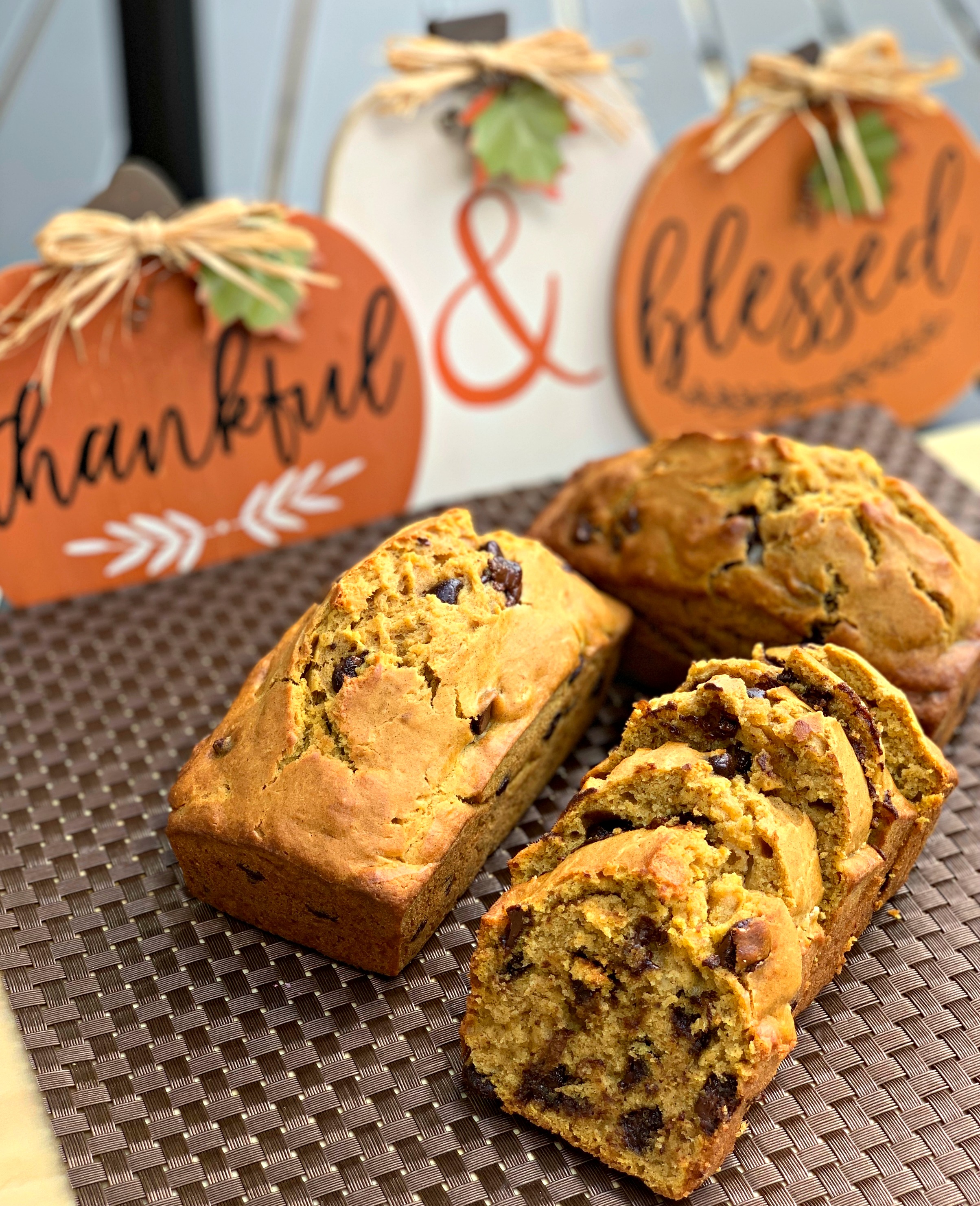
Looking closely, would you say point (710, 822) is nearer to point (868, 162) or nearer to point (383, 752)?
point (383, 752)

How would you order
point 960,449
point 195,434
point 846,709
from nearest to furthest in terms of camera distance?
point 846,709, point 195,434, point 960,449

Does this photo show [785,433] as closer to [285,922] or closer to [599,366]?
[599,366]

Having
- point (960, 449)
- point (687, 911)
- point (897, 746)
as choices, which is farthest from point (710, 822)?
point (960, 449)

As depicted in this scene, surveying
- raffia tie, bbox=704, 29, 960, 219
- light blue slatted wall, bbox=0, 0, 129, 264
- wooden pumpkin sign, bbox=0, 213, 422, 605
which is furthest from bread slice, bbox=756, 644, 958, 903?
light blue slatted wall, bbox=0, 0, 129, 264

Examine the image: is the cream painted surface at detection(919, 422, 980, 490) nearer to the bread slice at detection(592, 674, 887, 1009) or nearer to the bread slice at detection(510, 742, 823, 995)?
the bread slice at detection(592, 674, 887, 1009)

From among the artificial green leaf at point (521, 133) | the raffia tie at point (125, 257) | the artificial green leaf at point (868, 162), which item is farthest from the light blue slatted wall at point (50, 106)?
the artificial green leaf at point (868, 162)
